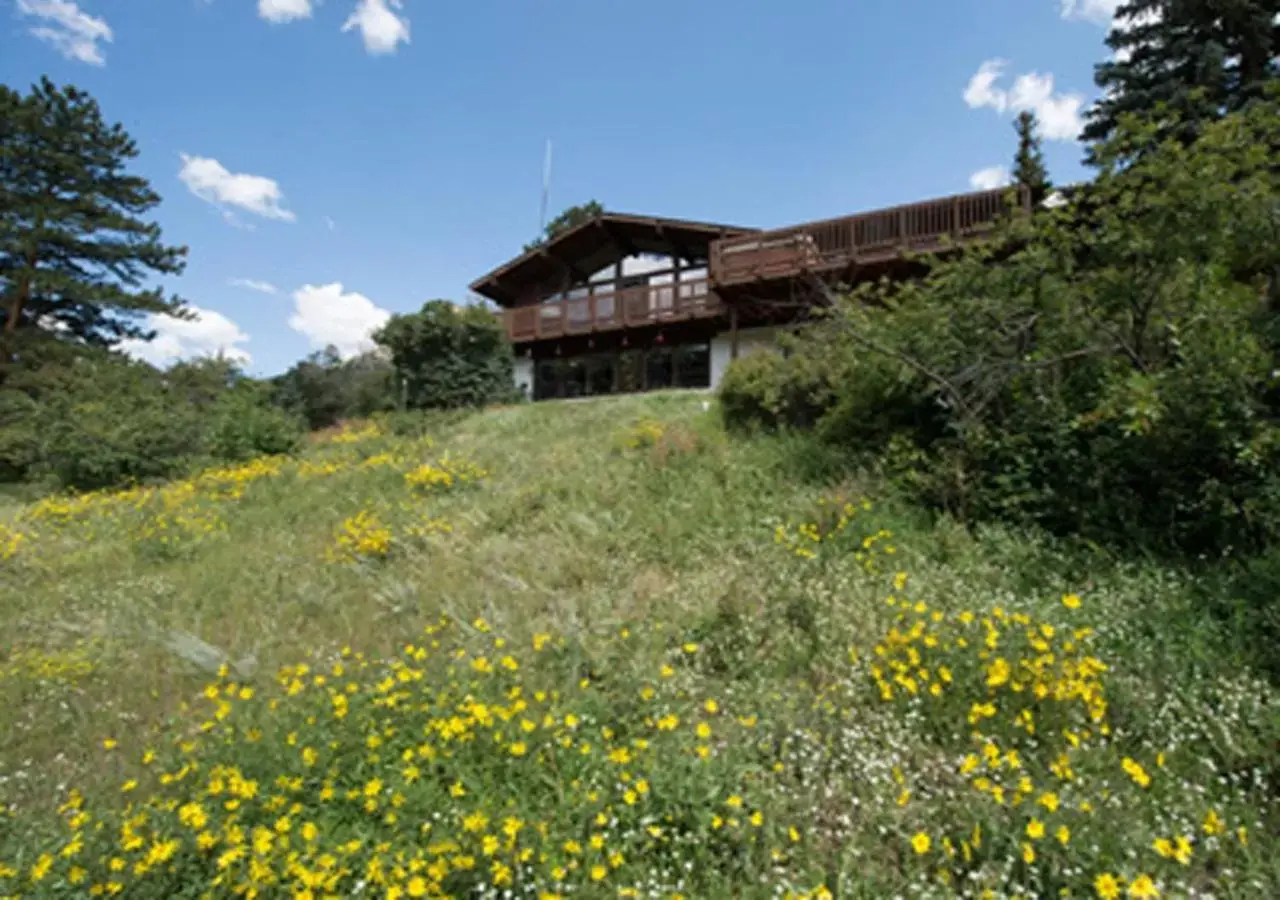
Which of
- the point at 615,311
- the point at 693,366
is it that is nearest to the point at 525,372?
the point at 615,311

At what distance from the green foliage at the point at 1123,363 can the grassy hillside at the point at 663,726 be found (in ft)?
2.18

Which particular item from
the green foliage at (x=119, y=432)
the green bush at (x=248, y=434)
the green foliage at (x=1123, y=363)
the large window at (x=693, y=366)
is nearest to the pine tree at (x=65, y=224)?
the green foliage at (x=119, y=432)

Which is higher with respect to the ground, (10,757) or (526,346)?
(526,346)

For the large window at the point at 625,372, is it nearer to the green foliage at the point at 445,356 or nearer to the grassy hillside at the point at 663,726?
the green foliage at the point at 445,356

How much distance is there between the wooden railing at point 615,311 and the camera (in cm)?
1716

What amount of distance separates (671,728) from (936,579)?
101 inches

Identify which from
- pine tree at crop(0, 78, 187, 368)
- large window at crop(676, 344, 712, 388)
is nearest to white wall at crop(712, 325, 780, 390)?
large window at crop(676, 344, 712, 388)

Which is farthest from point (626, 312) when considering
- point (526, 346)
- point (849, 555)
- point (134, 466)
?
point (849, 555)

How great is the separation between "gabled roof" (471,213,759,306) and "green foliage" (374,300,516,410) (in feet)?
13.7

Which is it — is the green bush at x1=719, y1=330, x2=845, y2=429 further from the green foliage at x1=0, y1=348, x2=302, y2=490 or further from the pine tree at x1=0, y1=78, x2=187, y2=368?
the pine tree at x1=0, y1=78, x2=187, y2=368

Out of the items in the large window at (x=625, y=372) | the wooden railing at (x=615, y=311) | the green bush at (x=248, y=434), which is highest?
the wooden railing at (x=615, y=311)

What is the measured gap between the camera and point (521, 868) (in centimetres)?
237

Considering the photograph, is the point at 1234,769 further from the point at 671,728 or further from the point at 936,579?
the point at 671,728

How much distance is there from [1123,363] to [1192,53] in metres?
16.4
